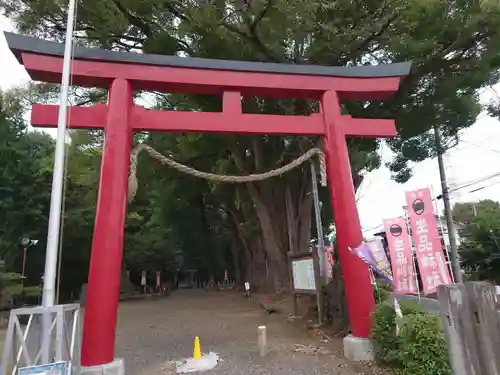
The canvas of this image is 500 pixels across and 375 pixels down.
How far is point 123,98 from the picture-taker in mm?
6336

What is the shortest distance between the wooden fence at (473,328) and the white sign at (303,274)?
593 centimetres

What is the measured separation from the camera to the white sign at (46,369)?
132 inches

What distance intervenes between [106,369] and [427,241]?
558cm

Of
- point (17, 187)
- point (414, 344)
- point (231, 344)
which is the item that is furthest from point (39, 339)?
point (17, 187)

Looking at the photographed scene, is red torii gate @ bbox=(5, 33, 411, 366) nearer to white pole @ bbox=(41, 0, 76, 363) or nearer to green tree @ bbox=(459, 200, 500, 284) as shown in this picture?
white pole @ bbox=(41, 0, 76, 363)

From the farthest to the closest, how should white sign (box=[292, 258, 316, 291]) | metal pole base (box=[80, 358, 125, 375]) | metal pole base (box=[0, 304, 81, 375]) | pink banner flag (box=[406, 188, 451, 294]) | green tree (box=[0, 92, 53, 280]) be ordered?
1. green tree (box=[0, 92, 53, 280])
2. white sign (box=[292, 258, 316, 291])
3. pink banner flag (box=[406, 188, 451, 294])
4. metal pole base (box=[80, 358, 125, 375])
5. metal pole base (box=[0, 304, 81, 375])

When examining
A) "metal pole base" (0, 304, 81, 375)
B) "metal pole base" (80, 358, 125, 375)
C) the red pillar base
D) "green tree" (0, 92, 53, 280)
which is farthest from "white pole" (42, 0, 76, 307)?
"green tree" (0, 92, 53, 280)

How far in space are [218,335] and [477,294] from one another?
6.93 m

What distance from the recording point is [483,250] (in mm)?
18469

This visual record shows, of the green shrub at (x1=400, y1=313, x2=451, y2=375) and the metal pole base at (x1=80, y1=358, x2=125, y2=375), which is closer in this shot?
the green shrub at (x1=400, y1=313, x2=451, y2=375)

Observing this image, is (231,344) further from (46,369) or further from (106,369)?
(46,369)

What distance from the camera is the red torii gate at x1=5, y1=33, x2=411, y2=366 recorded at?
224 inches

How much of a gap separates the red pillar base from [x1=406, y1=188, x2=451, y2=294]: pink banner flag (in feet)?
3.70

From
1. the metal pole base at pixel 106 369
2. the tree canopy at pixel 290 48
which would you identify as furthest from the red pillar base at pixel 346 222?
the metal pole base at pixel 106 369
